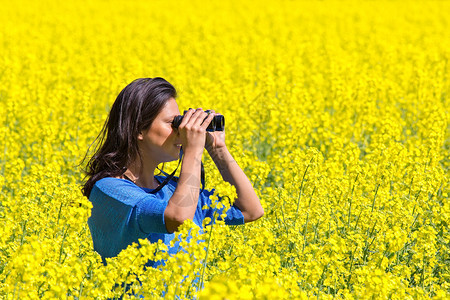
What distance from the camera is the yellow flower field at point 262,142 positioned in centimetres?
318

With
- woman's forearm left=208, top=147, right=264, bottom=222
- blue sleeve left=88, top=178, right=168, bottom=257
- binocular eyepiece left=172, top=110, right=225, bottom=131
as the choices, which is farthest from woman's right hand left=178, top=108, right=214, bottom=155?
woman's forearm left=208, top=147, right=264, bottom=222

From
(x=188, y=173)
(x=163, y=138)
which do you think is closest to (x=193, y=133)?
(x=188, y=173)

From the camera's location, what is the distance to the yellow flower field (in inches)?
125

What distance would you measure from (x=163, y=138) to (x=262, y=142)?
3.88 meters

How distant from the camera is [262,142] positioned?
7.20 meters

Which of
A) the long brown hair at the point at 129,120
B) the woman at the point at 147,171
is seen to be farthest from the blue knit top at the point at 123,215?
→ the long brown hair at the point at 129,120

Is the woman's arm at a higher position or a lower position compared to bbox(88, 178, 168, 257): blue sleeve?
higher

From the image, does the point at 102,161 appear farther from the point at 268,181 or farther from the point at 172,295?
the point at 268,181

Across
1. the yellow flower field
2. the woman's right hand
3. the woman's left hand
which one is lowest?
the yellow flower field

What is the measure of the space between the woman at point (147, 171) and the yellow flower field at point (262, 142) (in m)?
0.11

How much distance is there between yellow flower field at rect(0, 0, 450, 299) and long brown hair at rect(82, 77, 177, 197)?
0.26m

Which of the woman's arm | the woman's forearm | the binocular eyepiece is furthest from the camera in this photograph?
the woman's forearm

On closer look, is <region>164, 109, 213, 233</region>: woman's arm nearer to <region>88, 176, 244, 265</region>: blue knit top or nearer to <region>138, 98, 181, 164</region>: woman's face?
<region>88, 176, 244, 265</region>: blue knit top

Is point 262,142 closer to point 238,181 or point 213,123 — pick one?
point 238,181
